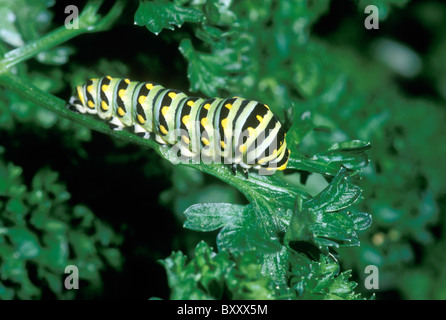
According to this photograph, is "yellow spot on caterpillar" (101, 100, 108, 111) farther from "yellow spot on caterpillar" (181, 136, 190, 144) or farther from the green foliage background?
"yellow spot on caterpillar" (181, 136, 190, 144)

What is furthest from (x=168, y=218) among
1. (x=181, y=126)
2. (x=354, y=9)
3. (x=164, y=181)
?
(x=354, y=9)

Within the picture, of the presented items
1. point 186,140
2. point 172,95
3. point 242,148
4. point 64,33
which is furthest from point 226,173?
point 64,33

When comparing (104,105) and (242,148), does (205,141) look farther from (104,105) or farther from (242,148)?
(104,105)

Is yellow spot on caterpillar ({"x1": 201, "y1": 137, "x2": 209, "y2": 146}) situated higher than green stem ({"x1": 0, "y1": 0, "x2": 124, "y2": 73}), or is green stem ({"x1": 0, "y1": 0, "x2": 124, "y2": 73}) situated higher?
green stem ({"x1": 0, "y1": 0, "x2": 124, "y2": 73})
